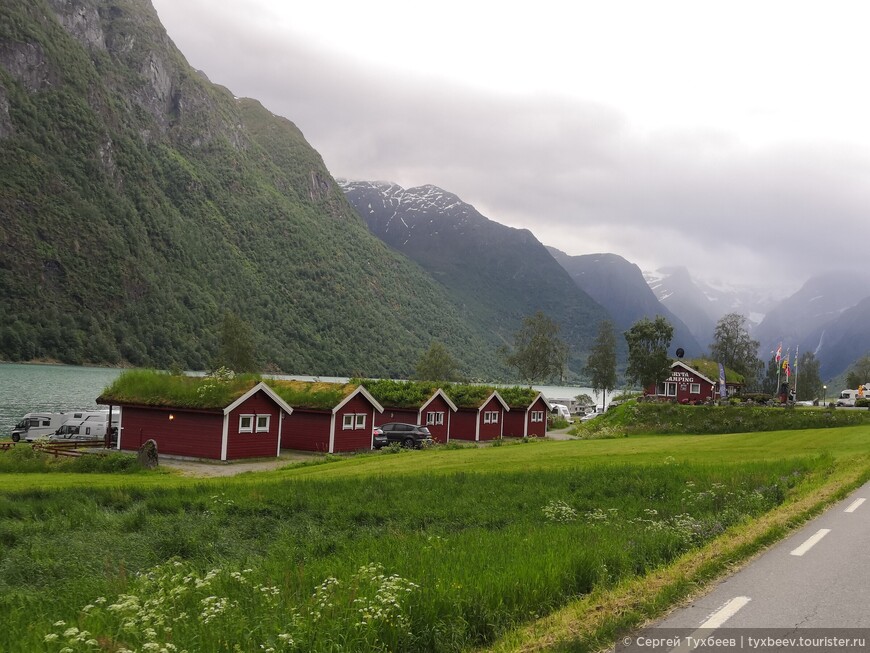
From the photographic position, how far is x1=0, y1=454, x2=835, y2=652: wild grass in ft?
25.0

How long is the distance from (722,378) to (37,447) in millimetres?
70045

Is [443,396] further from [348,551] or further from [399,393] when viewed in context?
[348,551]

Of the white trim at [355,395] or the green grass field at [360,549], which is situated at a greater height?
the white trim at [355,395]

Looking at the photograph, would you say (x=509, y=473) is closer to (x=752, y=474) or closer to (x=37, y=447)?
(x=752, y=474)

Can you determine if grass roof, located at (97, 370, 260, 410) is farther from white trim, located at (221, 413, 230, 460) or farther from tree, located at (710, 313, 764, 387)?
tree, located at (710, 313, 764, 387)

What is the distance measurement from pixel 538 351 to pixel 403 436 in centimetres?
7235

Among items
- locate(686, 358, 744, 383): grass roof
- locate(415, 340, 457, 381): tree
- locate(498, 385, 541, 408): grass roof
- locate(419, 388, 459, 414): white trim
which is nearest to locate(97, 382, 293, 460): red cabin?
locate(419, 388, 459, 414): white trim

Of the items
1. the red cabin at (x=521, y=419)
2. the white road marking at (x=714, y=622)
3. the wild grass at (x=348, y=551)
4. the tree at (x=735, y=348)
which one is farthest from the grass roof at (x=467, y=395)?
the tree at (x=735, y=348)

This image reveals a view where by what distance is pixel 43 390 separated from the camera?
103m

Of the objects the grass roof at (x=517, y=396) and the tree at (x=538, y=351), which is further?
the tree at (x=538, y=351)

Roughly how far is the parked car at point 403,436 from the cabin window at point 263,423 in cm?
1038

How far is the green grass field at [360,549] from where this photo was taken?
7.63 m

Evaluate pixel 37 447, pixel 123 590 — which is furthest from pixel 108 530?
pixel 37 447

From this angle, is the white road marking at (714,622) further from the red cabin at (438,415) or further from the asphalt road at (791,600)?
the red cabin at (438,415)
